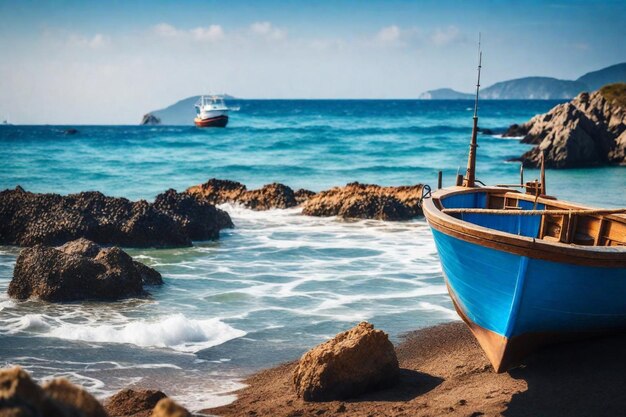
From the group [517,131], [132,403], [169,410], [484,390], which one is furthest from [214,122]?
[169,410]

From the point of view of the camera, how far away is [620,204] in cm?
2552

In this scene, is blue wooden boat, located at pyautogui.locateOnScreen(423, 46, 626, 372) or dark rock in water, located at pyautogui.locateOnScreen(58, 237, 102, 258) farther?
dark rock in water, located at pyautogui.locateOnScreen(58, 237, 102, 258)

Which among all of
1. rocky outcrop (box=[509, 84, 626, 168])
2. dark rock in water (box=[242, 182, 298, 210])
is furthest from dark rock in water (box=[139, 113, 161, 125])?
dark rock in water (box=[242, 182, 298, 210])

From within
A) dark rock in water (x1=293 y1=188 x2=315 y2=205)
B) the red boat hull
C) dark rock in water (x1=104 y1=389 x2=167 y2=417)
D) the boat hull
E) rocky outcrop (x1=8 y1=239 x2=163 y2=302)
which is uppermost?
the red boat hull

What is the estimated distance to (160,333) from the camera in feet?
33.8

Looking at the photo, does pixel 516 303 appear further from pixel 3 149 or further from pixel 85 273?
pixel 3 149

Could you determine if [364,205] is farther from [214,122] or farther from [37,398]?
[214,122]

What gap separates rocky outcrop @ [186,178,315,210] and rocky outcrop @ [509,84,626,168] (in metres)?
19.6

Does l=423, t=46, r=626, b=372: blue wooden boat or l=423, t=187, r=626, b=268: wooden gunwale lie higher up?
l=423, t=187, r=626, b=268: wooden gunwale

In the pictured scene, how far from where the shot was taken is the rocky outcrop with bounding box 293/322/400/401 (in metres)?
7.59

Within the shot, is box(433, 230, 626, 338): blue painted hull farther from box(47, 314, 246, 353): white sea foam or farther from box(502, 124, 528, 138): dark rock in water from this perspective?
Result: box(502, 124, 528, 138): dark rock in water

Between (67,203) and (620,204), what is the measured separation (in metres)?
18.4

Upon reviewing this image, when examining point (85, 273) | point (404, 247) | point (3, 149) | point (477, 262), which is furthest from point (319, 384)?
point (3, 149)

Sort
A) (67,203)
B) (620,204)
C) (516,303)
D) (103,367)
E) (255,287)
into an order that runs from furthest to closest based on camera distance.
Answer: (620,204) → (67,203) → (255,287) → (103,367) → (516,303)
